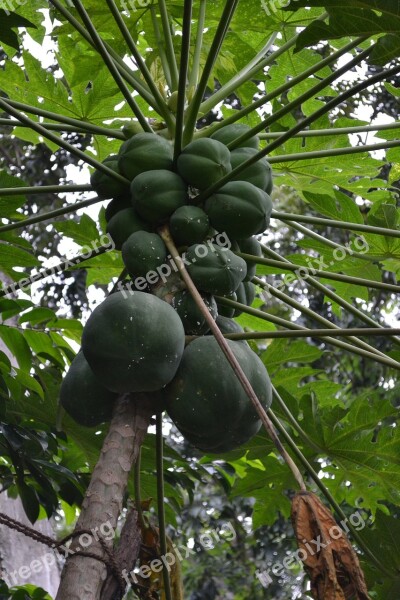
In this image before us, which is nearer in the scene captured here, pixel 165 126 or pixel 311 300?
pixel 165 126

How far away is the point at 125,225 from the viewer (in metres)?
2.14

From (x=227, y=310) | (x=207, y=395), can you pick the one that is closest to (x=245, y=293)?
(x=227, y=310)

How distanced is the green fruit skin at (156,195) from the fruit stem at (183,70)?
3.6 inches

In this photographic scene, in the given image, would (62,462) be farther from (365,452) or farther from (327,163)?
(327,163)

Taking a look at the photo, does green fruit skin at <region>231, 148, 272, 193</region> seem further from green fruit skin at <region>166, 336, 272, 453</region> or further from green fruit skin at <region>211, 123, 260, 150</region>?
green fruit skin at <region>166, 336, 272, 453</region>

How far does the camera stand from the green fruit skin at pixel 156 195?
2.07 meters

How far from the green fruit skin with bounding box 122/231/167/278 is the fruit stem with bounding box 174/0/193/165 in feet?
0.91

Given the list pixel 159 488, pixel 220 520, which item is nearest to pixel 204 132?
pixel 159 488

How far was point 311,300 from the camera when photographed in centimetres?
785

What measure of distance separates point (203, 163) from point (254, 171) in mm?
199

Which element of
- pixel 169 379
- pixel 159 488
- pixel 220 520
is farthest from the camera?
pixel 220 520

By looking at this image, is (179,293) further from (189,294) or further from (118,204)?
(118,204)

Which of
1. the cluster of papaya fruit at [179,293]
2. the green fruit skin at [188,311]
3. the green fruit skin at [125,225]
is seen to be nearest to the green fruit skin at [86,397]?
the cluster of papaya fruit at [179,293]

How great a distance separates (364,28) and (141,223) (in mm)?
743
